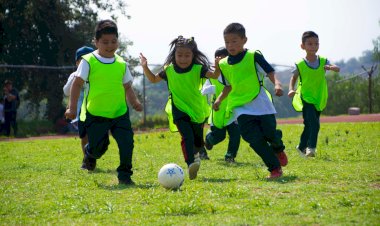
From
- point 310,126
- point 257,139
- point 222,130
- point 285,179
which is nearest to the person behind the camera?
point 285,179

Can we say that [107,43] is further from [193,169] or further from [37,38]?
[37,38]

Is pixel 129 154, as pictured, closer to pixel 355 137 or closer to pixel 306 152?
pixel 306 152

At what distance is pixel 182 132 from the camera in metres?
8.92

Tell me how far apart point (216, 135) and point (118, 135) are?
364 centimetres

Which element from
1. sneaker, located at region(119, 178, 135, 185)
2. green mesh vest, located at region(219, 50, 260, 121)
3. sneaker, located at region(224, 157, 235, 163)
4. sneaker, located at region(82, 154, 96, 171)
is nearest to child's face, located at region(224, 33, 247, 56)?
green mesh vest, located at region(219, 50, 260, 121)

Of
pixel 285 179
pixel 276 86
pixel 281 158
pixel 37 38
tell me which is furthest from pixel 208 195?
pixel 37 38

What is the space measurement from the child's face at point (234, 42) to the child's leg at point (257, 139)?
0.80 meters

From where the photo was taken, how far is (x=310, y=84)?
11461mm

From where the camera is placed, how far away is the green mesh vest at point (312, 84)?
1142 cm

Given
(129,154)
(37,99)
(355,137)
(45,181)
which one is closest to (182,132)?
(129,154)

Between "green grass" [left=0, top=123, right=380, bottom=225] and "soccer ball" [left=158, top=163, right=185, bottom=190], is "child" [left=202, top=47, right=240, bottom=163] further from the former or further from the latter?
"soccer ball" [left=158, top=163, right=185, bottom=190]

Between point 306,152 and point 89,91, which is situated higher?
point 89,91

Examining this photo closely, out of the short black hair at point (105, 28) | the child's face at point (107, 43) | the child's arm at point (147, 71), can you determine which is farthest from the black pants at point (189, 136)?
the short black hair at point (105, 28)

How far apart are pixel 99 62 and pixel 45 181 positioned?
1.74m
